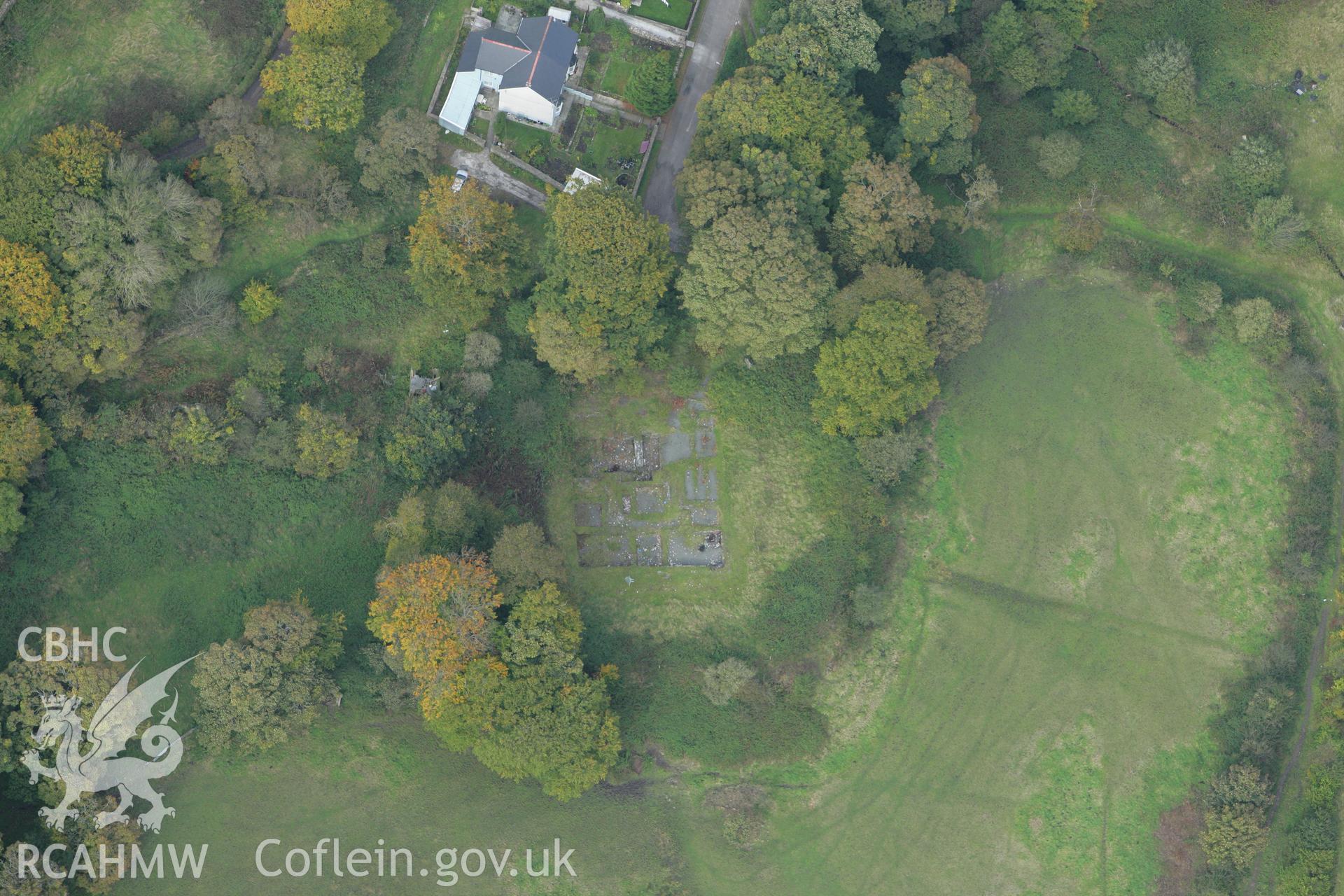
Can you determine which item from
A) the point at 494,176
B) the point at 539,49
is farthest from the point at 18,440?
the point at 539,49

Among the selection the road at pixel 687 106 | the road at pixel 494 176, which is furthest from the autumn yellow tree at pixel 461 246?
the road at pixel 687 106

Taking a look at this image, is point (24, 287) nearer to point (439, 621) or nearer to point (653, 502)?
point (439, 621)

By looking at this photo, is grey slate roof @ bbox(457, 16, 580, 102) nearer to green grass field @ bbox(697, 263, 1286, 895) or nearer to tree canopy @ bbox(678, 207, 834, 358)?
tree canopy @ bbox(678, 207, 834, 358)

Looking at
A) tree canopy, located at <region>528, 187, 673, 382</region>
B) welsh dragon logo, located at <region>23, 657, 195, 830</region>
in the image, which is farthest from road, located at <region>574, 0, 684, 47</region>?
welsh dragon logo, located at <region>23, 657, 195, 830</region>

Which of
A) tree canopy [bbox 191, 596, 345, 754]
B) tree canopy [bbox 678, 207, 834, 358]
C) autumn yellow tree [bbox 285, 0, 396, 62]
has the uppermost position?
autumn yellow tree [bbox 285, 0, 396, 62]

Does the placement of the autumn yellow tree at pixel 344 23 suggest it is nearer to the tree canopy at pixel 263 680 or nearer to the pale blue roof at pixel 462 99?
the pale blue roof at pixel 462 99

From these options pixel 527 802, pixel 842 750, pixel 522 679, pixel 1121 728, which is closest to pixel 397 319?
pixel 522 679

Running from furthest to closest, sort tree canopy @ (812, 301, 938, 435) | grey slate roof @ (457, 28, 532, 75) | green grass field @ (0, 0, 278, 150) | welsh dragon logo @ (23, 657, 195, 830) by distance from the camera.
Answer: grey slate roof @ (457, 28, 532, 75) < green grass field @ (0, 0, 278, 150) < tree canopy @ (812, 301, 938, 435) < welsh dragon logo @ (23, 657, 195, 830)
